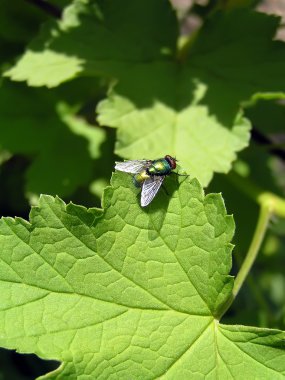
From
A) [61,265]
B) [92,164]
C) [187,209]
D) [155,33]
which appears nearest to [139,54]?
[155,33]

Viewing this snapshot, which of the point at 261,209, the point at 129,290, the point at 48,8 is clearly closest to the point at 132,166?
the point at 129,290

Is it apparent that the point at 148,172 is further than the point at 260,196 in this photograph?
No

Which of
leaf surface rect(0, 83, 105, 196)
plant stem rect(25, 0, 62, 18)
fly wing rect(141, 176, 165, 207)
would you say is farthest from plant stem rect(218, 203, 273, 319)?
plant stem rect(25, 0, 62, 18)

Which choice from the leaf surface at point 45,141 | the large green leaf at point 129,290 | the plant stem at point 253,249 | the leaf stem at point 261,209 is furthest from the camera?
the leaf surface at point 45,141

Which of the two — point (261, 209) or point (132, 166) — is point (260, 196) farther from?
point (132, 166)

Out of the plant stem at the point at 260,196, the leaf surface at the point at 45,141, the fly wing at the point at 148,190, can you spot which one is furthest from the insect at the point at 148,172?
the leaf surface at the point at 45,141

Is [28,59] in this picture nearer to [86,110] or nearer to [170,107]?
[170,107]

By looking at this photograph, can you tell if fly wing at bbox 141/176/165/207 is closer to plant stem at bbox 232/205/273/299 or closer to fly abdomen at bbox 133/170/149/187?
fly abdomen at bbox 133/170/149/187

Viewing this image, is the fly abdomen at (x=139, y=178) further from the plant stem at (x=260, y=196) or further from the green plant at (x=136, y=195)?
the plant stem at (x=260, y=196)
